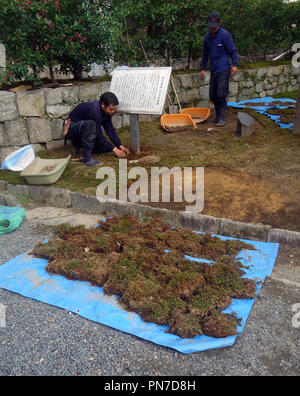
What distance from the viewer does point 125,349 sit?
7.69 feet

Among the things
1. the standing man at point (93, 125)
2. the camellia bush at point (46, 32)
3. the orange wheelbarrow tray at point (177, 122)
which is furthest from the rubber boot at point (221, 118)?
the camellia bush at point (46, 32)

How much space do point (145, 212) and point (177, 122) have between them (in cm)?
391

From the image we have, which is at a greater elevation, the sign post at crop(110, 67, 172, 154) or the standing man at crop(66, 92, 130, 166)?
the sign post at crop(110, 67, 172, 154)

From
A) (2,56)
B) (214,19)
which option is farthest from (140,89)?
(2,56)

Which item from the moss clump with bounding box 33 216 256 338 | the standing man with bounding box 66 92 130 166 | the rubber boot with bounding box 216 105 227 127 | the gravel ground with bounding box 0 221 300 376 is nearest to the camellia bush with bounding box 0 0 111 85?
the standing man with bounding box 66 92 130 166

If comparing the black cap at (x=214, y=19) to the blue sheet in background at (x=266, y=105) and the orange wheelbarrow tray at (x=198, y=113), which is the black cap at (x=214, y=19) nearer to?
the orange wheelbarrow tray at (x=198, y=113)

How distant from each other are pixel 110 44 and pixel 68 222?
434 centimetres

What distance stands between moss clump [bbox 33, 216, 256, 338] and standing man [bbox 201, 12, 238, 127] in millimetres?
4286

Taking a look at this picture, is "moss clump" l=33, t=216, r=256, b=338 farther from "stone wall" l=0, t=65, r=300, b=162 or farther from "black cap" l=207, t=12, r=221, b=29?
"black cap" l=207, t=12, r=221, b=29

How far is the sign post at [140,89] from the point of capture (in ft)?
17.7

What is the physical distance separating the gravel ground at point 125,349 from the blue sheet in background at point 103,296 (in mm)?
51

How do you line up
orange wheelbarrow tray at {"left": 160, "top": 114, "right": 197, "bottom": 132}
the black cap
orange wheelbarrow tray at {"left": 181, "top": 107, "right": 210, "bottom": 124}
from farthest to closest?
orange wheelbarrow tray at {"left": 181, "top": 107, "right": 210, "bottom": 124}, orange wheelbarrow tray at {"left": 160, "top": 114, "right": 197, "bottom": 132}, the black cap

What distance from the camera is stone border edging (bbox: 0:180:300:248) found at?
3.52 m

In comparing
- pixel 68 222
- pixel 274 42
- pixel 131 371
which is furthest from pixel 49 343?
pixel 274 42
